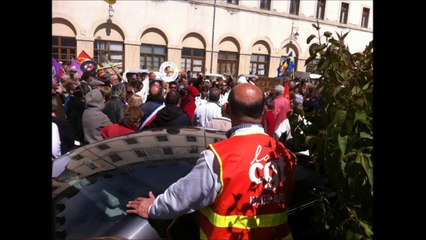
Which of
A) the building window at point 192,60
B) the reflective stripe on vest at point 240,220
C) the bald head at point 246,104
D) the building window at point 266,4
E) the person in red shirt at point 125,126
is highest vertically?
the building window at point 266,4

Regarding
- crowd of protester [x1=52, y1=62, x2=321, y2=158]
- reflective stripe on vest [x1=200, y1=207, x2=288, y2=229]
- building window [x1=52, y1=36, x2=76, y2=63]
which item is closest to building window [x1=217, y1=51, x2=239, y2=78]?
building window [x1=52, y1=36, x2=76, y2=63]

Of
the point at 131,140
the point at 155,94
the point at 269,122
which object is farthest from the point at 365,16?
the point at 131,140

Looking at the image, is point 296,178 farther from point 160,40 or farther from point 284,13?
point 284,13

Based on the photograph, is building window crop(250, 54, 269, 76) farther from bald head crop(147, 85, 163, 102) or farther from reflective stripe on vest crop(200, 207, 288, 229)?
reflective stripe on vest crop(200, 207, 288, 229)

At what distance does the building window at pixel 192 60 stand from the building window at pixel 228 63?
1.60 metres

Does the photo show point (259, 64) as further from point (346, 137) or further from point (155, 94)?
point (346, 137)

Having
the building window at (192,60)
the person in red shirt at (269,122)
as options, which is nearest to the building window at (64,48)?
the building window at (192,60)

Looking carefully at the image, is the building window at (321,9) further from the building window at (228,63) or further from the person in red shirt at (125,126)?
the person in red shirt at (125,126)

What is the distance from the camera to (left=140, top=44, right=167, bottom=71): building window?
81.1ft

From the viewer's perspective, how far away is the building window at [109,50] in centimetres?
2298

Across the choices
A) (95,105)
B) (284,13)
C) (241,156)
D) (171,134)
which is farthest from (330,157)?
(284,13)

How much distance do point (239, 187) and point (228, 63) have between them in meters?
26.9

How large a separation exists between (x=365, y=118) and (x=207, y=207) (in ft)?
3.21

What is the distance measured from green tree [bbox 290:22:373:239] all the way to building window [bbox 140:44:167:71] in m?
23.8
